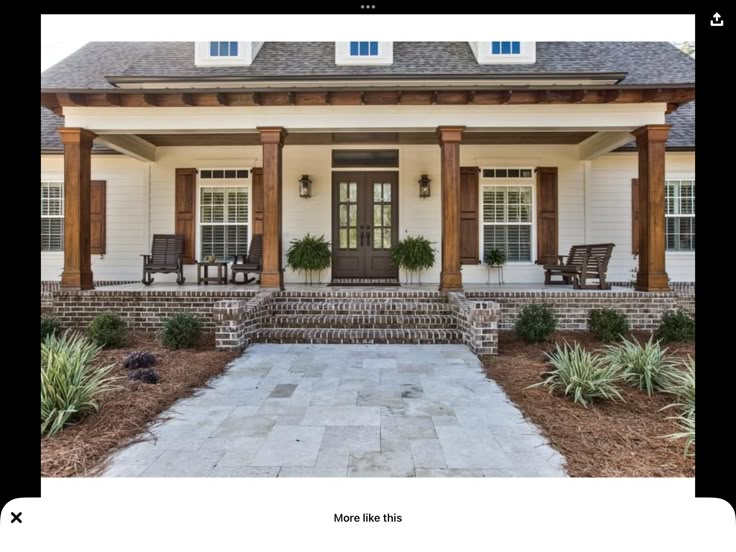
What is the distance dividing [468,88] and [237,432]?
5.91 m

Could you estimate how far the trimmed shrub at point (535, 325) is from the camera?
5.47 metres

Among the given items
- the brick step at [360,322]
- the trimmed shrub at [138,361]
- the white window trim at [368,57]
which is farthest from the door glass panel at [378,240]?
the trimmed shrub at [138,361]

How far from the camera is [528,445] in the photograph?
2.53m

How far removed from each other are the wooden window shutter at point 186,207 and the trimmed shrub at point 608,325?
7521mm

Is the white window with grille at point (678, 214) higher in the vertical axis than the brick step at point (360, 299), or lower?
higher

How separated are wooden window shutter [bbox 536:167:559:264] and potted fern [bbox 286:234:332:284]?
4380 mm

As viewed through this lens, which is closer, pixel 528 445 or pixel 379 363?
pixel 528 445

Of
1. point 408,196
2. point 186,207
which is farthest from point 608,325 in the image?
point 186,207

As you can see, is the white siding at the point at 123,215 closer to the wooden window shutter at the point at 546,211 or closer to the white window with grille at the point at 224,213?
the white window with grille at the point at 224,213

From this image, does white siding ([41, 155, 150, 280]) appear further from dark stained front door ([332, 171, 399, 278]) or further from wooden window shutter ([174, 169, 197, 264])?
dark stained front door ([332, 171, 399, 278])
